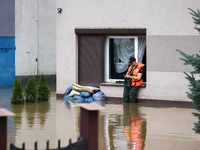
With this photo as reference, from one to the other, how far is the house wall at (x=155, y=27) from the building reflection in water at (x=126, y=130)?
1921 millimetres

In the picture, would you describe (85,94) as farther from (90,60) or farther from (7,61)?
(7,61)

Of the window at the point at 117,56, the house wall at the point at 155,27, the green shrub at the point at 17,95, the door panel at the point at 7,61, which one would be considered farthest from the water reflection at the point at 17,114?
the door panel at the point at 7,61

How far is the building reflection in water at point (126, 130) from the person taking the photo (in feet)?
31.1

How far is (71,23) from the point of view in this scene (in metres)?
18.2

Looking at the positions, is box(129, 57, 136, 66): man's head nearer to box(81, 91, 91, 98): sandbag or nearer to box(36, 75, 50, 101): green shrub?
box(81, 91, 91, 98): sandbag

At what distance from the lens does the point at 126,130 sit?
1122 centimetres

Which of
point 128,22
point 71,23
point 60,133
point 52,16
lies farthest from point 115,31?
point 52,16

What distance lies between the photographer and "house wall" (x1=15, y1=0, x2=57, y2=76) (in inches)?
967

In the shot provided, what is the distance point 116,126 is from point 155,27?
19.3 ft

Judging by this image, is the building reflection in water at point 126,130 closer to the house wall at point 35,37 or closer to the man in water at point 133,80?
the man in water at point 133,80

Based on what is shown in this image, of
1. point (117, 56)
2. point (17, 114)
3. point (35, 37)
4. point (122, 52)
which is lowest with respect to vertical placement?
point (17, 114)

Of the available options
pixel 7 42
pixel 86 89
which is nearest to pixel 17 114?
pixel 86 89

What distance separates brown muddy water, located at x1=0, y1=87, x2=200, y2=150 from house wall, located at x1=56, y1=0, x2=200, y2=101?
1050 mm

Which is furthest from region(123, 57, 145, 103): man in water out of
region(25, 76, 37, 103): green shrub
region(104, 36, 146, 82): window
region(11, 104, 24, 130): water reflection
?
region(11, 104, 24, 130): water reflection
